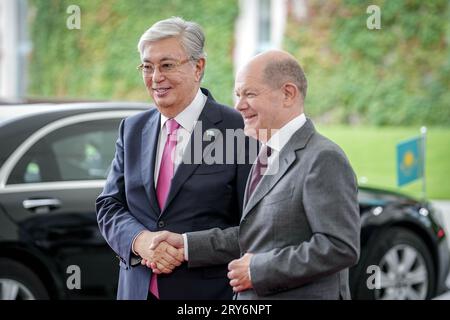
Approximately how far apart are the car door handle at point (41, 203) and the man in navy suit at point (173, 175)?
1.71 meters

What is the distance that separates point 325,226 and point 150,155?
65cm

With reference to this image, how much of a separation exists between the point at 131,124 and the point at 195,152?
0.23 m

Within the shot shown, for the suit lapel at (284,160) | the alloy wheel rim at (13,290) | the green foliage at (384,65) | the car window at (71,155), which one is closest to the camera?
the suit lapel at (284,160)

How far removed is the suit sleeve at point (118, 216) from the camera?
2.58 meters

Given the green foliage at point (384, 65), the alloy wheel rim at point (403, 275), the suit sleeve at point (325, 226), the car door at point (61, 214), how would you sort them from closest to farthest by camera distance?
the suit sleeve at point (325, 226)
the car door at point (61, 214)
the alloy wheel rim at point (403, 275)
the green foliage at point (384, 65)

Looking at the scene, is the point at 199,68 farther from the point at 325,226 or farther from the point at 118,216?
the point at 325,226

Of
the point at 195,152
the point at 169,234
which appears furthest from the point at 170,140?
the point at 169,234

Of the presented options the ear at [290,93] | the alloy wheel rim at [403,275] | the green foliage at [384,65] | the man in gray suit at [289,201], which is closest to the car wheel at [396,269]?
the alloy wheel rim at [403,275]

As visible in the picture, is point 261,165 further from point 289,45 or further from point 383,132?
point 289,45

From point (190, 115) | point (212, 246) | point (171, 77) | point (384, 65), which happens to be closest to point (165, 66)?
point (171, 77)

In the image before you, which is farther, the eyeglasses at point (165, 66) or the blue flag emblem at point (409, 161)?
the blue flag emblem at point (409, 161)

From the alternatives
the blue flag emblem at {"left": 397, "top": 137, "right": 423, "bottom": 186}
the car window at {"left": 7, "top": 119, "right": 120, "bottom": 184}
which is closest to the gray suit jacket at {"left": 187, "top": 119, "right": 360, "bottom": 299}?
the car window at {"left": 7, "top": 119, "right": 120, "bottom": 184}

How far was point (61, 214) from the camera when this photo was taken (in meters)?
4.33

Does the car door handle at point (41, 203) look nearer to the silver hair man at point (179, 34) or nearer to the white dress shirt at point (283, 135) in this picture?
the silver hair man at point (179, 34)
